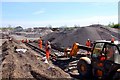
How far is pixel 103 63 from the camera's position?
30.3 ft

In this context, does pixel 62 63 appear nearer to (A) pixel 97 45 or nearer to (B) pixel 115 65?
(A) pixel 97 45

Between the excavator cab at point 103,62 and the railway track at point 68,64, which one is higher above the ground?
the excavator cab at point 103,62

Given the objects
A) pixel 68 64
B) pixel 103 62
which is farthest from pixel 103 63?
pixel 68 64

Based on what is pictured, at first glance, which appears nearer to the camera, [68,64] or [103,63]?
[103,63]

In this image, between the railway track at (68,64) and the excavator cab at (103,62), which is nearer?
the excavator cab at (103,62)

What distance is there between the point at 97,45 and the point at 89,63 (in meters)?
1.06

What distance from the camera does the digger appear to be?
8.65 m

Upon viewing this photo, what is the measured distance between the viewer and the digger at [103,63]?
28.4 ft

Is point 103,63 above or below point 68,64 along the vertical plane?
above

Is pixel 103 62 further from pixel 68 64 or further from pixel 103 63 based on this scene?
pixel 68 64

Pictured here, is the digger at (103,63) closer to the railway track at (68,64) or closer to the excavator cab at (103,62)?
the excavator cab at (103,62)

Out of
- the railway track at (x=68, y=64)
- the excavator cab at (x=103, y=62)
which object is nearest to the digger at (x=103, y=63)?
the excavator cab at (x=103, y=62)

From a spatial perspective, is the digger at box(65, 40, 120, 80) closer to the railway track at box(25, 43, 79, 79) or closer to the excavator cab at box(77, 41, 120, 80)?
the excavator cab at box(77, 41, 120, 80)

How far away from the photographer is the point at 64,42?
26.0 metres
